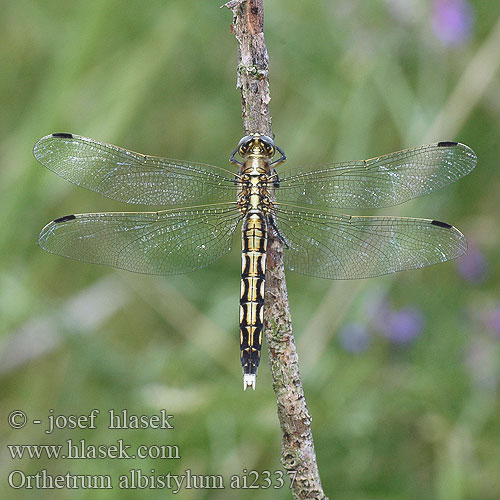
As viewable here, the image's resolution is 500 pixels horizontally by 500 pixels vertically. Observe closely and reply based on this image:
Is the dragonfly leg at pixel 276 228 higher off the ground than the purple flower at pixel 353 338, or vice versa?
the purple flower at pixel 353 338

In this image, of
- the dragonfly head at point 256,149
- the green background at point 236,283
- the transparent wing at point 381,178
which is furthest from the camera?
the green background at point 236,283

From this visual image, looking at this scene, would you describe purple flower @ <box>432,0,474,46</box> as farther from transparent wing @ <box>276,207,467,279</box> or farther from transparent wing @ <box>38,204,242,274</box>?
transparent wing @ <box>38,204,242,274</box>

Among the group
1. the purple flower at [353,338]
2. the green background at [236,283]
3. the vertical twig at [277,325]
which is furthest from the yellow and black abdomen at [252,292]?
the purple flower at [353,338]

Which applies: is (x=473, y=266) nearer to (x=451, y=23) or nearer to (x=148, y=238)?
(x=451, y=23)

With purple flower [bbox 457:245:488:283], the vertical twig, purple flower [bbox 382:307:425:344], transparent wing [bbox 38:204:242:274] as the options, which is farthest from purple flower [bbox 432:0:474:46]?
the vertical twig

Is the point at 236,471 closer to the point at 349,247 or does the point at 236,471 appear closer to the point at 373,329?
the point at 373,329

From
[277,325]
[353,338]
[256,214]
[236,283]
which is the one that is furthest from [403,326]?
[277,325]

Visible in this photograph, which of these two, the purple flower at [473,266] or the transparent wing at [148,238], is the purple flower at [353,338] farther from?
the transparent wing at [148,238]
